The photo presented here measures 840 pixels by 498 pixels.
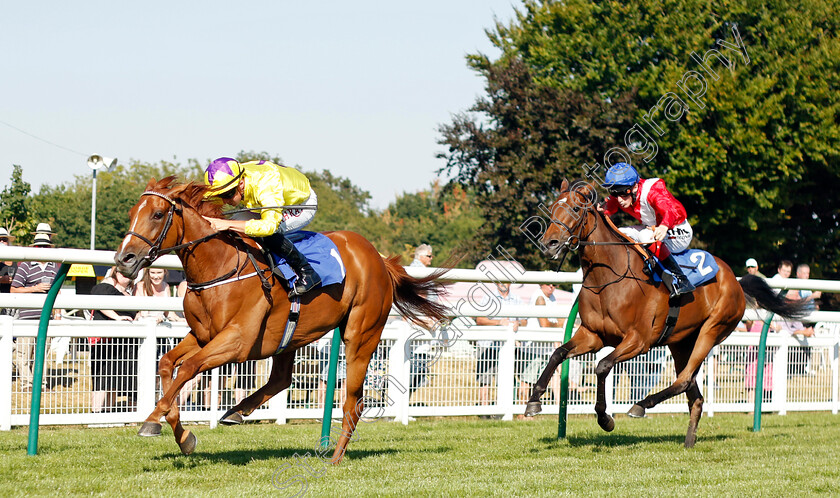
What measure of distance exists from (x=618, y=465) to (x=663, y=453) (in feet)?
2.49

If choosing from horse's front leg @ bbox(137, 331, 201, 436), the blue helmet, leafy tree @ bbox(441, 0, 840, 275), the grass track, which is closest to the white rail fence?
the grass track

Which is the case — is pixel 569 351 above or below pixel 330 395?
above

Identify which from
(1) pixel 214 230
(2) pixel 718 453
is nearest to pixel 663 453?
(2) pixel 718 453

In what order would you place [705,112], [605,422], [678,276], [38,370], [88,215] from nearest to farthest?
[38,370] < [605,422] < [678,276] < [705,112] < [88,215]

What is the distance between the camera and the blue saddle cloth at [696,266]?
6.98m

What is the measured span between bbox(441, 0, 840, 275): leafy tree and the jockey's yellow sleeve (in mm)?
15619

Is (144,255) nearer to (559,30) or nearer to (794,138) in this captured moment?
(794,138)

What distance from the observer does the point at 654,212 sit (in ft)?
22.2

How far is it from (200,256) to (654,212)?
3402 mm

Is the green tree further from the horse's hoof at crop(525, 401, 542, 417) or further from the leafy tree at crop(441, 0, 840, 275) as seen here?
the horse's hoof at crop(525, 401, 542, 417)

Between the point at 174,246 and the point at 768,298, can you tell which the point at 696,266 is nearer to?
the point at 768,298

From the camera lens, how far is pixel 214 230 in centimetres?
520

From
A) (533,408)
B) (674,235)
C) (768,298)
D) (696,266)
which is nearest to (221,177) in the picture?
(533,408)

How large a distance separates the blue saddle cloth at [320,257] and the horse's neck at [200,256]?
34 cm
